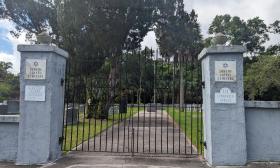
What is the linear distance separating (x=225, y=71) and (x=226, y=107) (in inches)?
33.7

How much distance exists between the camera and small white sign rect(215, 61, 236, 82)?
7477 millimetres

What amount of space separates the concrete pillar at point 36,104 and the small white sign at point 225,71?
399 cm

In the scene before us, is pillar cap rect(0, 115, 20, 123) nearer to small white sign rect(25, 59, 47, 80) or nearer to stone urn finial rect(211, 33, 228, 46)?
small white sign rect(25, 59, 47, 80)

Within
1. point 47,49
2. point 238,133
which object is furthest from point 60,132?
point 238,133

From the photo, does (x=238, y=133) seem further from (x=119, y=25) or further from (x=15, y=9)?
(x=15, y=9)

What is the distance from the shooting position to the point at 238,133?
7.40 metres

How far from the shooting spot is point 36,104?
767 cm

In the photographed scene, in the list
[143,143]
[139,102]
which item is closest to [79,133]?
[139,102]

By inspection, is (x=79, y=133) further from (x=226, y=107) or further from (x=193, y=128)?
(x=226, y=107)

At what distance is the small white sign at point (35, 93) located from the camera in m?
7.65

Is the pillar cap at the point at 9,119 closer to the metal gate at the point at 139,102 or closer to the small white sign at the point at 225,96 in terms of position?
the metal gate at the point at 139,102

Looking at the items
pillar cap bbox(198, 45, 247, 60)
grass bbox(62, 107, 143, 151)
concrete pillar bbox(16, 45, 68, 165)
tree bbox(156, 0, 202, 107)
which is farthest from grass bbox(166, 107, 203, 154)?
tree bbox(156, 0, 202, 107)

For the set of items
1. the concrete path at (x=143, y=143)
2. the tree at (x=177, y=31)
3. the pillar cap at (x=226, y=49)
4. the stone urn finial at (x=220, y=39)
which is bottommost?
the concrete path at (x=143, y=143)

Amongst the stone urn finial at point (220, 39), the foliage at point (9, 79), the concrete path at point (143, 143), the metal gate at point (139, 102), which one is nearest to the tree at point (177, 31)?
the metal gate at point (139, 102)
